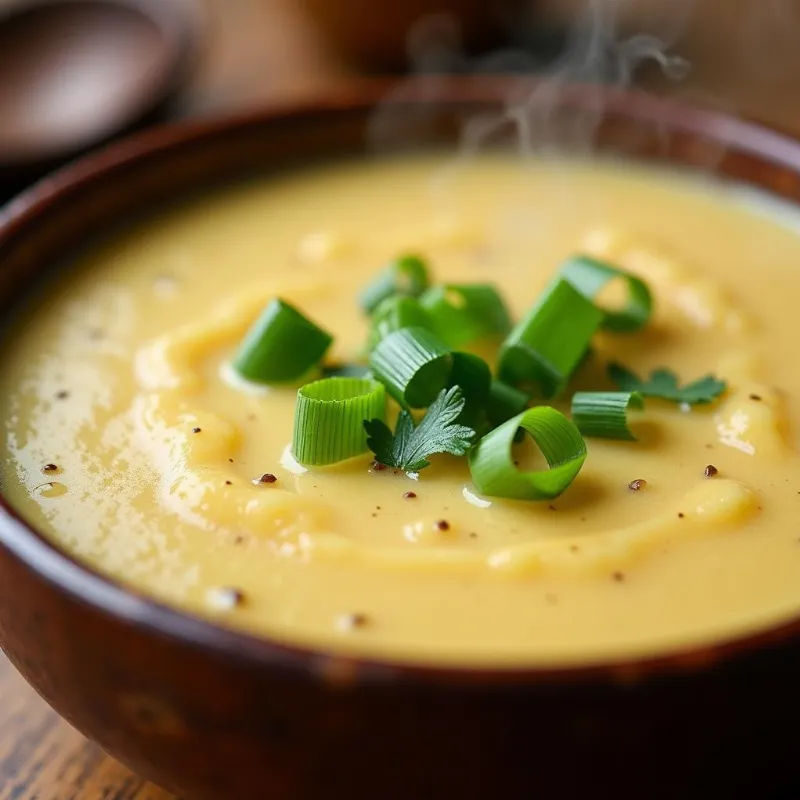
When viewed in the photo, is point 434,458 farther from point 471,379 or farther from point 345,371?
point 345,371

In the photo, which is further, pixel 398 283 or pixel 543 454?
pixel 398 283

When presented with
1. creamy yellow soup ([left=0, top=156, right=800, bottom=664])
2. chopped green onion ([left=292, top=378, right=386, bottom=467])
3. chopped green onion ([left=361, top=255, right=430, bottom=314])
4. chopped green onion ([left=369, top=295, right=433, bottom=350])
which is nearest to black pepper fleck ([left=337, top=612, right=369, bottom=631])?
creamy yellow soup ([left=0, top=156, right=800, bottom=664])

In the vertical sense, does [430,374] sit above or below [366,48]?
above

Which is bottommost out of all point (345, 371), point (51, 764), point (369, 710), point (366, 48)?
point (51, 764)

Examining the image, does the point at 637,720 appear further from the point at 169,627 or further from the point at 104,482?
the point at 104,482

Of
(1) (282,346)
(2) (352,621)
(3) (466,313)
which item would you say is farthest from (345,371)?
(2) (352,621)

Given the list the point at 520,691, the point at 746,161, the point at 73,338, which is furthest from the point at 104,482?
the point at 746,161
